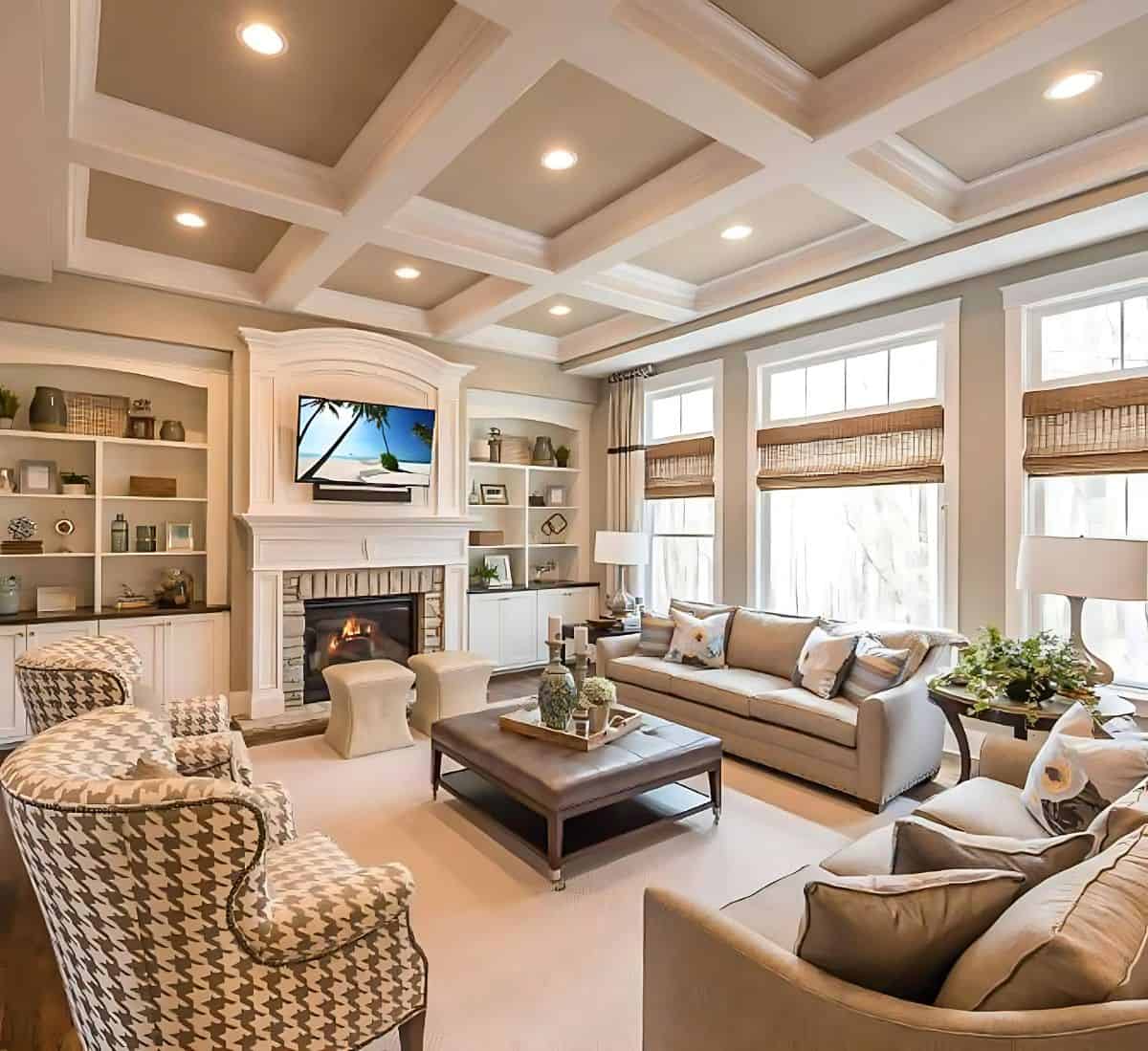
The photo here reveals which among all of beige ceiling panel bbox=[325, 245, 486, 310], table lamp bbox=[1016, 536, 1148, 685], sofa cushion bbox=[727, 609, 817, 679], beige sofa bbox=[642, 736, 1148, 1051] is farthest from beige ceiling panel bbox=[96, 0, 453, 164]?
sofa cushion bbox=[727, 609, 817, 679]

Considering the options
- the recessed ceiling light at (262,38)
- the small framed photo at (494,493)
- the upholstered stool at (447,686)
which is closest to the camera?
the recessed ceiling light at (262,38)

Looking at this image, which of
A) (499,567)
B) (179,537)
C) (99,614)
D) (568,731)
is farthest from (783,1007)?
(499,567)

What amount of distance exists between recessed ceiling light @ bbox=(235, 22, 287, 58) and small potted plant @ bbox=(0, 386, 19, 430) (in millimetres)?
3278

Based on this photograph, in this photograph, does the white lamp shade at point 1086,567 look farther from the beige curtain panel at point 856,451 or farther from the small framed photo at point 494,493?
the small framed photo at point 494,493

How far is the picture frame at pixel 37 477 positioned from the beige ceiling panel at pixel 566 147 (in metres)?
3.30

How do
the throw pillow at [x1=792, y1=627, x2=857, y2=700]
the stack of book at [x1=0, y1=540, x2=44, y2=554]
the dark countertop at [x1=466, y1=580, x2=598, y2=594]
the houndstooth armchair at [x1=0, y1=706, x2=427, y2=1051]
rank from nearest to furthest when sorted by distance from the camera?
1. the houndstooth armchair at [x1=0, y1=706, x2=427, y2=1051]
2. the throw pillow at [x1=792, y1=627, x2=857, y2=700]
3. the stack of book at [x1=0, y1=540, x2=44, y2=554]
4. the dark countertop at [x1=466, y1=580, x2=598, y2=594]

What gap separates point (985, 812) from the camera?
90.0 inches

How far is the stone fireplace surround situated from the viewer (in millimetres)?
5305

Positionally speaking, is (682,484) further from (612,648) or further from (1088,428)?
(1088,428)

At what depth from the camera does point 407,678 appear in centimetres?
449

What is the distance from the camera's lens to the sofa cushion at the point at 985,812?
2.17 metres

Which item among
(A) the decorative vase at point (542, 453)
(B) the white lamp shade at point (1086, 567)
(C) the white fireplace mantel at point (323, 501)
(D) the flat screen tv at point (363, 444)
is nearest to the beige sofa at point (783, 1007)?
(B) the white lamp shade at point (1086, 567)

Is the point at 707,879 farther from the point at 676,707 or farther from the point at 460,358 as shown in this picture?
the point at 460,358

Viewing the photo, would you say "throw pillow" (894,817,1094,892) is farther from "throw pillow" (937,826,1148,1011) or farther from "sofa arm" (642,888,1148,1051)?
"sofa arm" (642,888,1148,1051)
